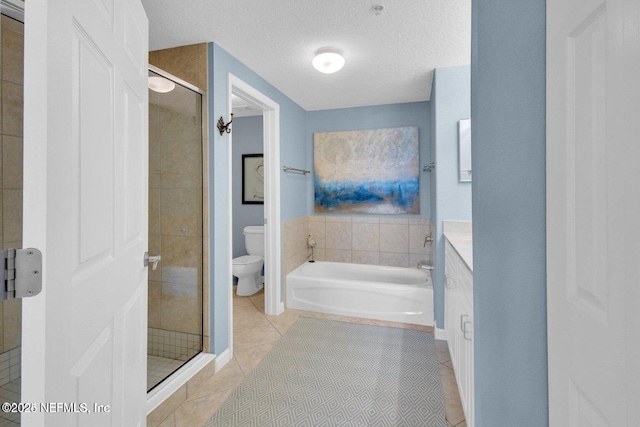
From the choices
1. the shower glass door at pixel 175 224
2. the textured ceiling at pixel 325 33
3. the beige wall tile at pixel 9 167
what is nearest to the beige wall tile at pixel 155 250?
the shower glass door at pixel 175 224

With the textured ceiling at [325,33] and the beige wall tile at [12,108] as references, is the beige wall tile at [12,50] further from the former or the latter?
the textured ceiling at [325,33]

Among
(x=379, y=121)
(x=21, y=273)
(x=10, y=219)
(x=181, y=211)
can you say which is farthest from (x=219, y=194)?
(x=379, y=121)

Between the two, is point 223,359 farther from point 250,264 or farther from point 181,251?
point 250,264

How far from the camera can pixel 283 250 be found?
327 centimetres

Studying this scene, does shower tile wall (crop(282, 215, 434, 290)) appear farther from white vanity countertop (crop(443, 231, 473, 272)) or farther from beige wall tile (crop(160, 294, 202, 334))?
beige wall tile (crop(160, 294, 202, 334))

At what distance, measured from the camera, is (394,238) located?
3693 millimetres

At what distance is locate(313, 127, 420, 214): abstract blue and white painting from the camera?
3598 mm

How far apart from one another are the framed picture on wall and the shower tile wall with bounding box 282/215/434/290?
86 centimetres

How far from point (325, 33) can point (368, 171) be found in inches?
74.8

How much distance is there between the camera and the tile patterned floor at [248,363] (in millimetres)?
1701

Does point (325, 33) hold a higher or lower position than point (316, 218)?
higher
